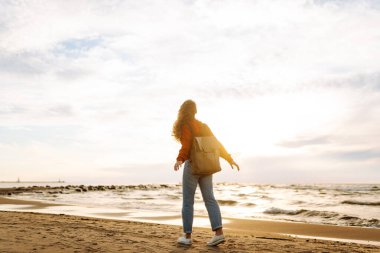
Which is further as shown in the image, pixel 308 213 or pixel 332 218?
pixel 308 213

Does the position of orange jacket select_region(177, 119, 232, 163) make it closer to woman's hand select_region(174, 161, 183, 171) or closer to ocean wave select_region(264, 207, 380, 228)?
woman's hand select_region(174, 161, 183, 171)

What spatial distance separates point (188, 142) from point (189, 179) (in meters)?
0.65

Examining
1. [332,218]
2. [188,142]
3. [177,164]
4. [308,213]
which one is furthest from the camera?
[308,213]

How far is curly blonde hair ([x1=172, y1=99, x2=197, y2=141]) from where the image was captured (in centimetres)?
661

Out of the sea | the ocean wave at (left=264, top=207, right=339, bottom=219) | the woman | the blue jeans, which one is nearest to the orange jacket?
the woman

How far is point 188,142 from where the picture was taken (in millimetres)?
6438

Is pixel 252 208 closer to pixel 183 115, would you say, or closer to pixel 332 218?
pixel 332 218

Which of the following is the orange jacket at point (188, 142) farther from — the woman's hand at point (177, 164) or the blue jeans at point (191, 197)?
the blue jeans at point (191, 197)

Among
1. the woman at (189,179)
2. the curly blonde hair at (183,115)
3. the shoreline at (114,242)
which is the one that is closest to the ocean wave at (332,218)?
the shoreline at (114,242)

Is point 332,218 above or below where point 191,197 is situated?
below

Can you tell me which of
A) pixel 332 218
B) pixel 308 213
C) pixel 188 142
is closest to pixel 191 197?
pixel 188 142

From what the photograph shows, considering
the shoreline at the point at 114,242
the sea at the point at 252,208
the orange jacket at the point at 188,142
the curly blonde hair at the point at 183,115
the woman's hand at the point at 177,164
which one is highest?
the curly blonde hair at the point at 183,115

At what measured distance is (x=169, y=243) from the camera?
654cm

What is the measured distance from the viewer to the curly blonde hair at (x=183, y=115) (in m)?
6.61
